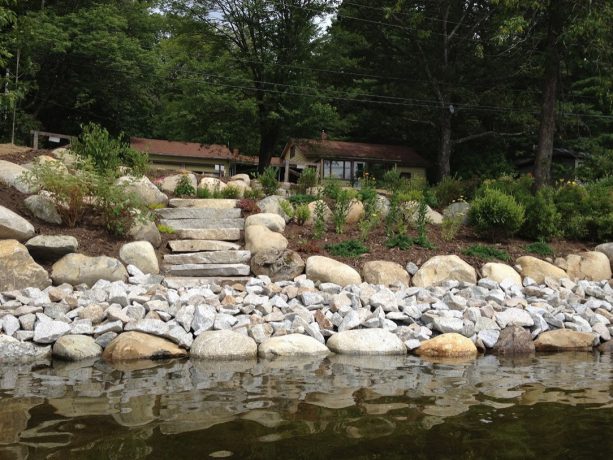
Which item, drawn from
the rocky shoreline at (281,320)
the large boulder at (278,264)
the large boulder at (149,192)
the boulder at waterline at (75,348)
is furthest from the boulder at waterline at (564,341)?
the large boulder at (149,192)

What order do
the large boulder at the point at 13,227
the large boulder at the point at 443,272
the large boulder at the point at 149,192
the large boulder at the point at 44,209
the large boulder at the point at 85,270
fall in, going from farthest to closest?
the large boulder at the point at 149,192 < the large boulder at the point at 44,209 < the large boulder at the point at 443,272 < the large boulder at the point at 13,227 < the large boulder at the point at 85,270

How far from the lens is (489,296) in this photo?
28.7 ft

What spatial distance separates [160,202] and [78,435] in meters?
8.77

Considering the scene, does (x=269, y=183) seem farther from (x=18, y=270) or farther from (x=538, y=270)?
(x=18, y=270)

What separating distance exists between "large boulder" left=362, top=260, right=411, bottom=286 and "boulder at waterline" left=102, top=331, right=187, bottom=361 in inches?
148

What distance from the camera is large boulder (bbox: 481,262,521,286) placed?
9.75 meters

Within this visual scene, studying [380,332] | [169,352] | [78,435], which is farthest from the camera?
[380,332]

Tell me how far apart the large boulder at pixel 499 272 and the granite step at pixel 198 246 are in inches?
173

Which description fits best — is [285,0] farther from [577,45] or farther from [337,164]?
[577,45]

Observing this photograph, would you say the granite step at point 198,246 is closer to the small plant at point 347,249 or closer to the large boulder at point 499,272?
the small plant at point 347,249

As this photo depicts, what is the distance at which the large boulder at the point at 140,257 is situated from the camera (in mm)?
9086

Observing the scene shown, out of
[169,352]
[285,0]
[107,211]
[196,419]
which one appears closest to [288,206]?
[107,211]

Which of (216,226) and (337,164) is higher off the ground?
(337,164)

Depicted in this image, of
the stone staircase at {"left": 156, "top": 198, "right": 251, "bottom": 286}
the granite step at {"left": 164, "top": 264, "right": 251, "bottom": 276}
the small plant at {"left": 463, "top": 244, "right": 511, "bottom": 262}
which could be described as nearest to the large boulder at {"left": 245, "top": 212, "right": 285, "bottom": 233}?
the stone staircase at {"left": 156, "top": 198, "right": 251, "bottom": 286}
